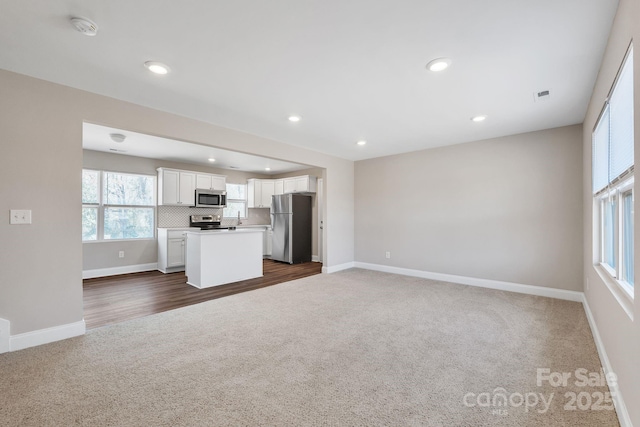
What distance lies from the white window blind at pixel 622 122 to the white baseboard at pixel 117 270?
7274mm

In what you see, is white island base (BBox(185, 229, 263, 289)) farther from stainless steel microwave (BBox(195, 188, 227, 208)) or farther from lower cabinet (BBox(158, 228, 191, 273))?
stainless steel microwave (BBox(195, 188, 227, 208))

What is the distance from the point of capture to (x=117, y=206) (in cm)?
567

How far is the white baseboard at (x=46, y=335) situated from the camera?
2.37m

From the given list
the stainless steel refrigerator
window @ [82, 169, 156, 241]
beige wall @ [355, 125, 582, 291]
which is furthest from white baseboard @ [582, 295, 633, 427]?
window @ [82, 169, 156, 241]

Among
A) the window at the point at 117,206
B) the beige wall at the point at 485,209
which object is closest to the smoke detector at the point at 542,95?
the beige wall at the point at 485,209

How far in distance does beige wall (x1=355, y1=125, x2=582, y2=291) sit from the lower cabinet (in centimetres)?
405

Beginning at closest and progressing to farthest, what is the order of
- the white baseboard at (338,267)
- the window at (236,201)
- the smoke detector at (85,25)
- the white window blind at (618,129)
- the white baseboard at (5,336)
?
the white window blind at (618,129), the smoke detector at (85,25), the white baseboard at (5,336), the white baseboard at (338,267), the window at (236,201)

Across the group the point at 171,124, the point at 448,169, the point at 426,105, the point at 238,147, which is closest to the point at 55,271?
the point at 171,124

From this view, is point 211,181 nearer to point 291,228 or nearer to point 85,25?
point 291,228

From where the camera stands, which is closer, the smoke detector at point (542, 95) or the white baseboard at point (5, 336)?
the white baseboard at point (5, 336)

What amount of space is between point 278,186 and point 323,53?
18.6 ft

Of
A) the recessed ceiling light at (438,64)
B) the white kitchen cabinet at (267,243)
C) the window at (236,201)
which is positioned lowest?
the white kitchen cabinet at (267,243)

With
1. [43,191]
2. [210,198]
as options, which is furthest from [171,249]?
[43,191]

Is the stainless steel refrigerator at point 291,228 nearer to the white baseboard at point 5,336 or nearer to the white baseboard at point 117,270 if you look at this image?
the white baseboard at point 117,270
